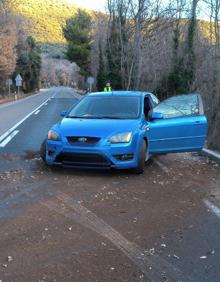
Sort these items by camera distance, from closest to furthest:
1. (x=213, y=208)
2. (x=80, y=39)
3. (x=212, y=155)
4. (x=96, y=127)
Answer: (x=213, y=208) < (x=96, y=127) < (x=212, y=155) < (x=80, y=39)

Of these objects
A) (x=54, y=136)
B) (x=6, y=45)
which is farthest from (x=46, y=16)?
(x=54, y=136)

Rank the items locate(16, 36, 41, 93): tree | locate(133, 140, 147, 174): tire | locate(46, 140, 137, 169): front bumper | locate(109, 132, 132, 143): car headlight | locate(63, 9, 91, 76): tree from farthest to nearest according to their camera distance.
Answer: locate(16, 36, 41, 93): tree → locate(63, 9, 91, 76): tree → locate(133, 140, 147, 174): tire → locate(109, 132, 132, 143): car headlight → locate(46, 140, 137, 169): front bumper

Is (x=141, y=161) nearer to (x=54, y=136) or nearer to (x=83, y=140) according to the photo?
(x=83, y=140)

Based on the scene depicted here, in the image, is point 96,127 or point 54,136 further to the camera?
point 54,136

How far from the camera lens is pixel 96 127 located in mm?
9742

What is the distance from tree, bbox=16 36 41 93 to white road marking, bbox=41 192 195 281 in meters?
85.2

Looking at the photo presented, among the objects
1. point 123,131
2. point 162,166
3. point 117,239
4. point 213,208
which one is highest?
point 123,131

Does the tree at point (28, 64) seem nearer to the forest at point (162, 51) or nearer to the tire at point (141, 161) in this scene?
the forest at point (162, 51)

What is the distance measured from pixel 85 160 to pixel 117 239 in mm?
3653

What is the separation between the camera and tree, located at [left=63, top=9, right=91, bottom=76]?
82.6 metres

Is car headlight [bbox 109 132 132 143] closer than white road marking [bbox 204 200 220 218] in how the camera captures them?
No

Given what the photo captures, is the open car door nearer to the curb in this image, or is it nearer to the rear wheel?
the rear wheel

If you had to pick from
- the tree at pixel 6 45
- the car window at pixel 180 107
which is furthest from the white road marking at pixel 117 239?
the tree at pixel 6 45

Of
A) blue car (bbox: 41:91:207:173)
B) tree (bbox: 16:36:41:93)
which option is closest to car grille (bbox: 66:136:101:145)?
blue car (bbox: 41:91:207:173)
